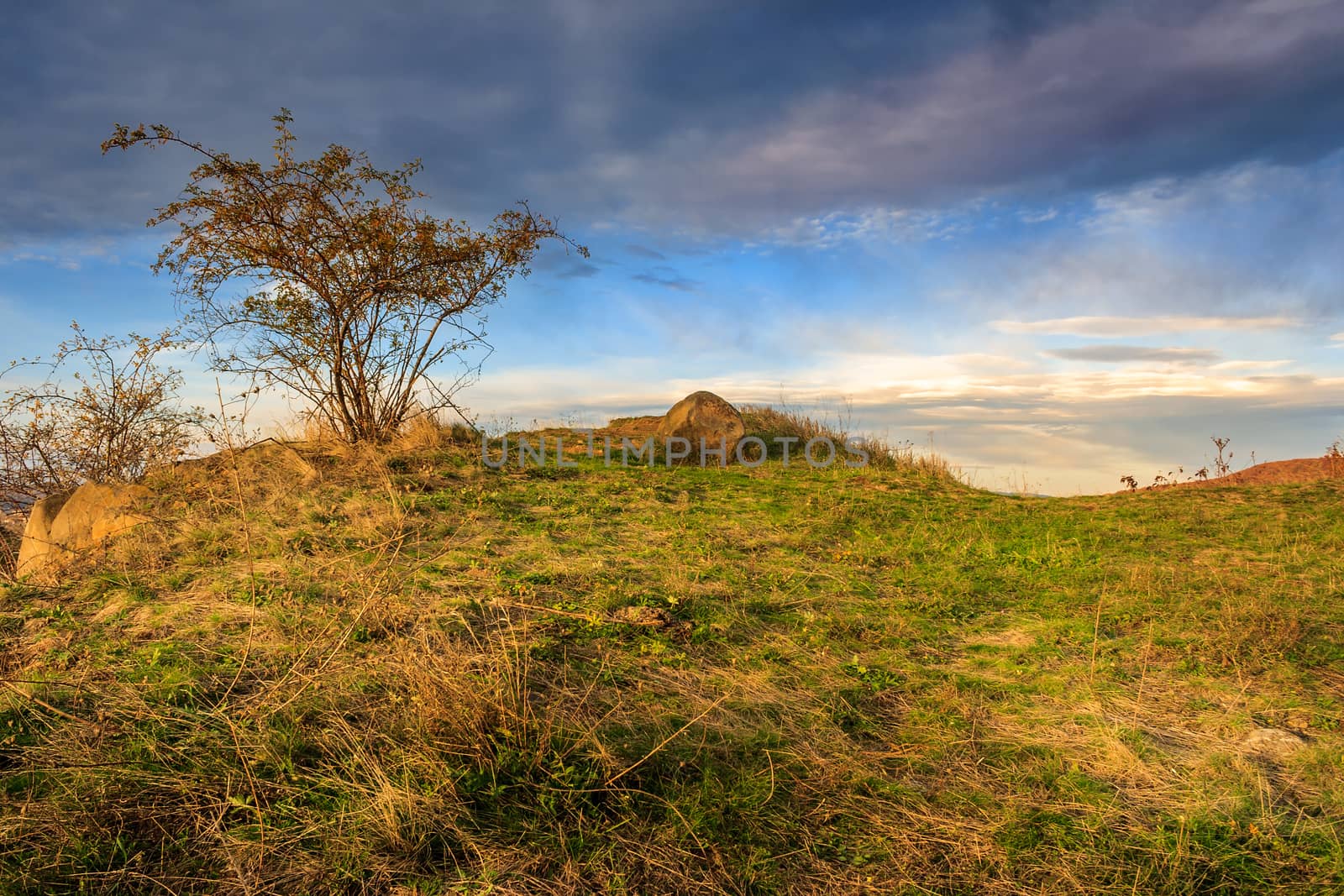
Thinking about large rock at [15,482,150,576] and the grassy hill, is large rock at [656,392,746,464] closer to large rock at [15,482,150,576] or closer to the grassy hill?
the grassy hill

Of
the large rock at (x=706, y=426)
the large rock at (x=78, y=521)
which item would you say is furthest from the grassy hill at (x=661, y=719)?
the large rock at (x=706, y=426)

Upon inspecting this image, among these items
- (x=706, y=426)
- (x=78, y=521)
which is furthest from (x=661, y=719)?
(x=706, y=426)

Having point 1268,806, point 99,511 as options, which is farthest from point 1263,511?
point 99,511

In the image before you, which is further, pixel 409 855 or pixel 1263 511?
pixel 1263 511

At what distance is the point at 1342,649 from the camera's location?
5.06 m

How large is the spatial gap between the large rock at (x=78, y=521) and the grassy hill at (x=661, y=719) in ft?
3.21

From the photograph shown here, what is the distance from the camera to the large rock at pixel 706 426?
1173cm

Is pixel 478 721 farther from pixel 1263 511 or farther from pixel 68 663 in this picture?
pixel 1263 511

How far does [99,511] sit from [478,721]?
24.4 ft

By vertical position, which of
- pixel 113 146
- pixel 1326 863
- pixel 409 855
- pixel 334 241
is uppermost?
pixel 113 146

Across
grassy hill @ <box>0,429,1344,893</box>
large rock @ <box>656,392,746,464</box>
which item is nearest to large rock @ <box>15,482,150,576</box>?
grassy hill @ <box>0,429,1344,893</box>

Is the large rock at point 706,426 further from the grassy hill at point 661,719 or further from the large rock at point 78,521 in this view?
the large rock at point 78,521

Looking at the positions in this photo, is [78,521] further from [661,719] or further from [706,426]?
[661,719]

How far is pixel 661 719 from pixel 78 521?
25.9ft
